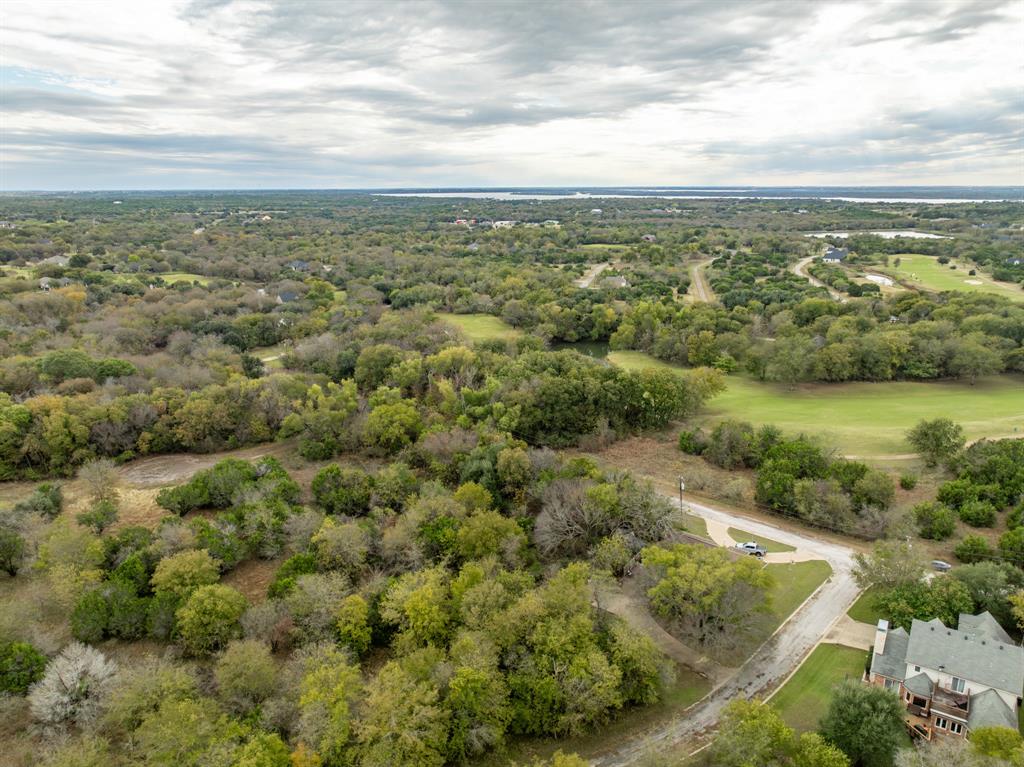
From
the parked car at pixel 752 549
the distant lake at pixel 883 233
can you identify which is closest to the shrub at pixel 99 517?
the parked car at pixel 752 549

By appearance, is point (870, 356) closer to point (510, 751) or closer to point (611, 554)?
point (611, 554)

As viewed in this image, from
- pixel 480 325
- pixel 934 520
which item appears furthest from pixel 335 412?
pixel 934 520

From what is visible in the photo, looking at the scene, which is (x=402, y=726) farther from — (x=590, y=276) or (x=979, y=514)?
(x=590, y=276)

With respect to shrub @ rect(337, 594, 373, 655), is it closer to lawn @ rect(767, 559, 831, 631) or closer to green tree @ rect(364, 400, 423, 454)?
lawn @ rect(767, 559, 831, 631)

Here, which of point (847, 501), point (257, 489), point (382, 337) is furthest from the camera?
point (382, 337)

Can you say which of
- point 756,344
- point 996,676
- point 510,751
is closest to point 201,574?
point 510,751

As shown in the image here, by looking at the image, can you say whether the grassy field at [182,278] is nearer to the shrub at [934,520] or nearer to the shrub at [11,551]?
the shrub at [11,551]
